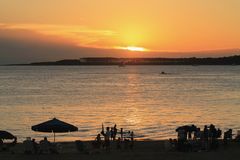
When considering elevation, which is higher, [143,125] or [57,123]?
[57,123]

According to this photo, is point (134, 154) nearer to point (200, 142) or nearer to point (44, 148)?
point (200, 142)

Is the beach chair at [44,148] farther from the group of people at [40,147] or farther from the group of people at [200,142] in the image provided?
the group of people at [200,142]

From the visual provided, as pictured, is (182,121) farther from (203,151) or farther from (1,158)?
(1,158)

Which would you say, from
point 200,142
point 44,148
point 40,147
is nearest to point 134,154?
point 200,142

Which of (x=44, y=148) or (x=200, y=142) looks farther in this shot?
(x=200, y=142)

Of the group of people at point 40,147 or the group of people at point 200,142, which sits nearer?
the group of people at point 40,147

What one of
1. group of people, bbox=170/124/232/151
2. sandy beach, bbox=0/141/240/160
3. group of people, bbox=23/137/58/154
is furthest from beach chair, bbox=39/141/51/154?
group of people, bbox=170/124/232/151

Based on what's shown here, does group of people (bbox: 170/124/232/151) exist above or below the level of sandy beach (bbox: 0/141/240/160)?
above

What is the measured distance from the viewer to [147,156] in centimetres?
1814

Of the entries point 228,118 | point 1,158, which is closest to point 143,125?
point 228,118

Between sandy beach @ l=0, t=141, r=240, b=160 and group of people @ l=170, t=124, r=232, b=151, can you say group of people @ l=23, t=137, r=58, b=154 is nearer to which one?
sandy beach @ l=0, t=141, r=240, b=160

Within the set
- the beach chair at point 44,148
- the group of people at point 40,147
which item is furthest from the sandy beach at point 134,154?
the beach chair at point 44,148

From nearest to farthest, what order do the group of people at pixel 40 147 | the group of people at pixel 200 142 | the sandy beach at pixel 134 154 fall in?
the sandy beach at pixel 134 154 → the group of people at pixel 40 147 → the group of people at pixel 200 142

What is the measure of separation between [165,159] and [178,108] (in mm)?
31406
